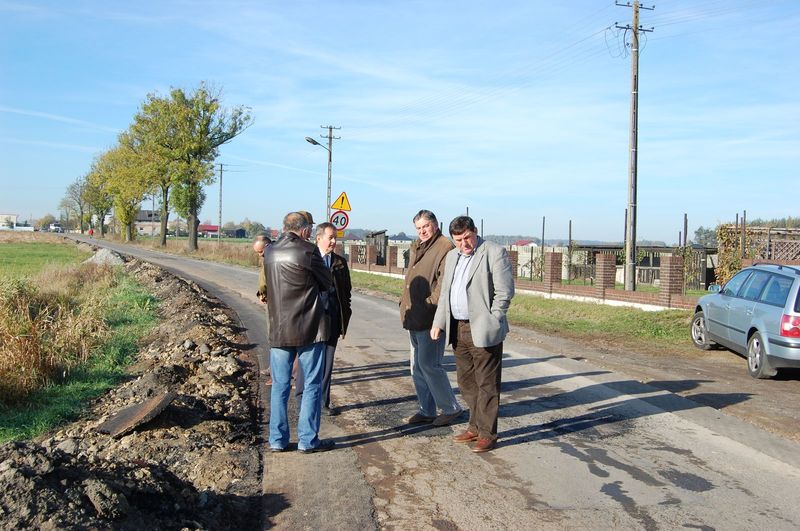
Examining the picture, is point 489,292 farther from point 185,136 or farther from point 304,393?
point 185,136

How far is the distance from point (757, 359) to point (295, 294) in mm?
7443

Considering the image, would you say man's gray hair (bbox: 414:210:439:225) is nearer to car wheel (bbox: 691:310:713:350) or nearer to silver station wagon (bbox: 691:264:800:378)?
silver station wagon (bbox: 691:264:800:378)

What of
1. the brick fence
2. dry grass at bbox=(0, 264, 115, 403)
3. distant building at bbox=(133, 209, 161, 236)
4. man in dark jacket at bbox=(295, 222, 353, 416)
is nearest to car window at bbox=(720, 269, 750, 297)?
the brick fence

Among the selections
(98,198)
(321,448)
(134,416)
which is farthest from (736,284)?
(98,198)

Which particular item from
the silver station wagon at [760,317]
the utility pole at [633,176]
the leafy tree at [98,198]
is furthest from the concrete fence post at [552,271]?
the leafy tree at [98,198]

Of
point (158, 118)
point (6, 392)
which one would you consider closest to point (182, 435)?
point (6, 392)

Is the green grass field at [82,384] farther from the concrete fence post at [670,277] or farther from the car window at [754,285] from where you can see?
the concrete fence post at [670,277]

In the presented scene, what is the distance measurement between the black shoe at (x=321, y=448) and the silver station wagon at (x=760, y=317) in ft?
21.8

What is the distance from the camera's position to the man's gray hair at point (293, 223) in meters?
5.92

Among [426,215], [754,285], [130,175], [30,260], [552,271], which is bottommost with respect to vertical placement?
[30,260]

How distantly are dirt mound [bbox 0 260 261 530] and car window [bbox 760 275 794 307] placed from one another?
283 inches

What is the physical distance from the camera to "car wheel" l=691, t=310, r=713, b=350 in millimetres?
12555

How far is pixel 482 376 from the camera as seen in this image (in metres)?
5.94

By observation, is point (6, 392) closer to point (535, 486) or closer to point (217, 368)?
point (217, 368)
